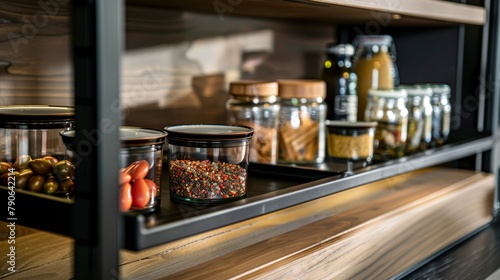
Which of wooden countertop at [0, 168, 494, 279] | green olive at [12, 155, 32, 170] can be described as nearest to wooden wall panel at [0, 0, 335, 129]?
green olive at [12, 155, 32, 170]

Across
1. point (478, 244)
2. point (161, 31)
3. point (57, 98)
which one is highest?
point (161, 31)

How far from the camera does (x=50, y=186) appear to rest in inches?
34.6

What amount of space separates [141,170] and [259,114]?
0.46 metres

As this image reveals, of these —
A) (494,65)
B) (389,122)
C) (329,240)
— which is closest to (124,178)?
(329,240)

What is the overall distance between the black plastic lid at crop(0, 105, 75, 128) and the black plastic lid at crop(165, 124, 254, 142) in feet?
0.50

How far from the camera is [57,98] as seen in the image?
44.9 inches

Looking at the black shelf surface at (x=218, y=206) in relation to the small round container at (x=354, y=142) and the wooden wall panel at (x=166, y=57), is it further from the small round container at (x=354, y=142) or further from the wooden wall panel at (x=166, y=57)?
the wooden wall panel at (x=166, y=57)

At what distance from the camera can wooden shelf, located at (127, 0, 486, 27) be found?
115 centimetres

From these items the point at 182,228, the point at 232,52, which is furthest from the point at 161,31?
the point at 182,228

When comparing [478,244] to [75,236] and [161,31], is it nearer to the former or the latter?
[161,31]

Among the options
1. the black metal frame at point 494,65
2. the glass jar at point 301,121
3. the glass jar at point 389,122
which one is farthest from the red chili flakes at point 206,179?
the black metal frame at point 494,65

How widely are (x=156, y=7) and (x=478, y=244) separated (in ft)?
2.92

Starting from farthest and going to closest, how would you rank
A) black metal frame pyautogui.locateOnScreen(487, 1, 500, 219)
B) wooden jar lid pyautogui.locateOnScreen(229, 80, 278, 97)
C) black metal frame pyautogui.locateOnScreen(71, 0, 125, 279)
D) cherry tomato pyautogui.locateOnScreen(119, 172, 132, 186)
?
black metal frame pyautogui.locateOnScreen(487, 1, 500, 219) < wooden jar lid pyautogui.locateOnScreen(229, 80, 278, 97) < cherry tomato pyautogui.locateOnScreen(119, 172, 132, 186) < black metal frame pyautogui.locateOnScreen(71, 0, 125, 279)

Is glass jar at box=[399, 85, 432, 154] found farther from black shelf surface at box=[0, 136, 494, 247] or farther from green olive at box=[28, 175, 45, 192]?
green olive at box=[28, 175, 45, 192]
